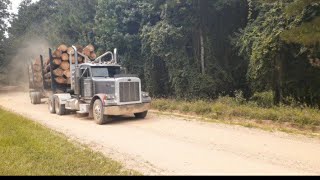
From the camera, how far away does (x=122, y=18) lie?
86.6 feet

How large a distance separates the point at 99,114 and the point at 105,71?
259cm

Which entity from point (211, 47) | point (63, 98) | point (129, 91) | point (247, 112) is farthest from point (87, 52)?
point (247, 112)

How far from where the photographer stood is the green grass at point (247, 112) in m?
12.0

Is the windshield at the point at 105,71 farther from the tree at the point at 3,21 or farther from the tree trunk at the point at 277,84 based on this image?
the tree at the point at 3,21

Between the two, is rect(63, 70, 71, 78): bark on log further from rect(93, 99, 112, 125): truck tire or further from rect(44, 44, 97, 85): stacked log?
rect(93, 99, 112, 125): truck tire

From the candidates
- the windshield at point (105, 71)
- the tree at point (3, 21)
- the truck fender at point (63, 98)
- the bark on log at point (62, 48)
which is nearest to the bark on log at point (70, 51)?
the bark on log at point (62, 48)

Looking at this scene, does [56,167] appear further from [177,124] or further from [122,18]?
[122,18]

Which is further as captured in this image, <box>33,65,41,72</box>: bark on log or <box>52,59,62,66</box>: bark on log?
<box>33,65,41,72</box>: bark on log

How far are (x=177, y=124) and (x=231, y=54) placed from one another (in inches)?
484

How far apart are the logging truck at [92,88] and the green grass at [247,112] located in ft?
8.10

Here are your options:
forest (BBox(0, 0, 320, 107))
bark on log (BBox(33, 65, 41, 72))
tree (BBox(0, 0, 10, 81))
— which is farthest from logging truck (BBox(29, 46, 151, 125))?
tree (BBox(0, 0, 10, 81))

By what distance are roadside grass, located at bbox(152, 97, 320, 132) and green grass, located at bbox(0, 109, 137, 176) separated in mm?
6560

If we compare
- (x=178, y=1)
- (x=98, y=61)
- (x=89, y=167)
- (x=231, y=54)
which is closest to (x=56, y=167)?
(x=89, y=167)

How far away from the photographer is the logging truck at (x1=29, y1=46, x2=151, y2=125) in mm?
14172
